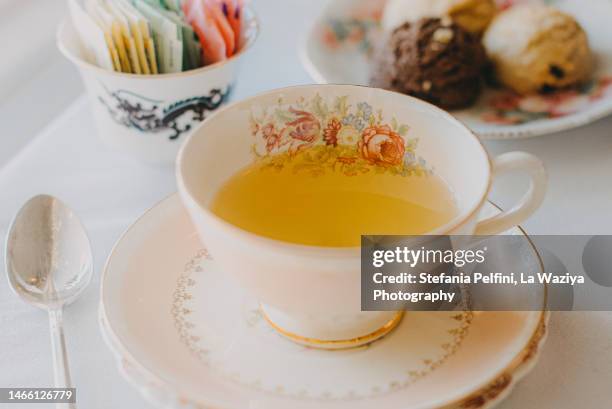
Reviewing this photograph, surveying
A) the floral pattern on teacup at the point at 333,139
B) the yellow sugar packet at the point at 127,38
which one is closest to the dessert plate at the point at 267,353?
the floral pattern on teacup at the point at 333,139

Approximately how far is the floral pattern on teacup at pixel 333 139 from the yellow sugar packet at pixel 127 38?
8.0 inches

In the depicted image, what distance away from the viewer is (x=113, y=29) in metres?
0.73

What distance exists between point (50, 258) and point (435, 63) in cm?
50

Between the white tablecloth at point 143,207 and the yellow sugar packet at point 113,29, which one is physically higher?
the yellow sugar packet at point 113,29

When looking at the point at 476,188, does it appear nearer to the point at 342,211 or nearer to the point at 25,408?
the point at 342,211

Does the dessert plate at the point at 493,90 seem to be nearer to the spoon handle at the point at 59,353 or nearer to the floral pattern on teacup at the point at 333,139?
the floral pattern on teacup at the point at 333,139

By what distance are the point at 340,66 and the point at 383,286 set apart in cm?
53

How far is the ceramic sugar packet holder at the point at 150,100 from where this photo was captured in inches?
29.3

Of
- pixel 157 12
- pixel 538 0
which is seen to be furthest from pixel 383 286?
pixel 538 0

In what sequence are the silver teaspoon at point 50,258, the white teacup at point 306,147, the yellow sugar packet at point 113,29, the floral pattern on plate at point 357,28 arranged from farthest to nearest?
the floral pattern on plate at point 357,28, the yellow sugar packet at point 113,29, the silver teaspoon at point 50,258, the white teacup at point 306,147

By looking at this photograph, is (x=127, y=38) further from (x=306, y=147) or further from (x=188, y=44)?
(x=306, y=147)

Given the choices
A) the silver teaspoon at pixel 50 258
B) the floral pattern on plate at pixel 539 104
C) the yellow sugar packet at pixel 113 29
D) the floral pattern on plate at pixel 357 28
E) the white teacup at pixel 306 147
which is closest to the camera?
the white teacup at pixel 306 147

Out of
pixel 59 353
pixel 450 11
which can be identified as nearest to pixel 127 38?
pixel 59 353

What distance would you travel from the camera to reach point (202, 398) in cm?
46
